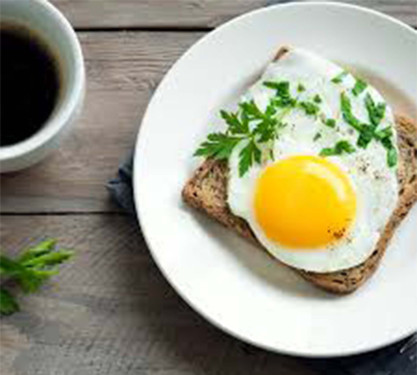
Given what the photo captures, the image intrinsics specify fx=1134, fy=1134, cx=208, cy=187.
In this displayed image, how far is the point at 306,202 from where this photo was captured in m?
1.82

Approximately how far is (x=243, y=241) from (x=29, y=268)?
1.19 feet

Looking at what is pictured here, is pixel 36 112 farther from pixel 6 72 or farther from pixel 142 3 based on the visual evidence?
pixel 142 3

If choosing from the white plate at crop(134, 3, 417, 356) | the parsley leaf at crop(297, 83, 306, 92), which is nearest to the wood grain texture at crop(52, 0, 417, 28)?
the white plate at crop(134, 3, 417, 356)

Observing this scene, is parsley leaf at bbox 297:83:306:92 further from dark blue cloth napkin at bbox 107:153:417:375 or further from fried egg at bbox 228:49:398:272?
dark blue cloth napkin at bbox 107:153:417:375

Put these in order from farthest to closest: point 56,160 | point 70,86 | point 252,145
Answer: point 56,160
point 252,145
point 70,86

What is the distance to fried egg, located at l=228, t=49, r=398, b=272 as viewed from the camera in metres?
1.82

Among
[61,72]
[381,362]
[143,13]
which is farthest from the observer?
[143,13]

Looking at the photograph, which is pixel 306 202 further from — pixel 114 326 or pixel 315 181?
pixel 114 326

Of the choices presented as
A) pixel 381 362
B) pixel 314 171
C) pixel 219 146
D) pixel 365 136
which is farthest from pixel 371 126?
pixel 381 362

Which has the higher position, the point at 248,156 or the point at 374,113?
the point at 374,113

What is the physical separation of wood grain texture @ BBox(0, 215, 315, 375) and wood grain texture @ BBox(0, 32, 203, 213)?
0.20ft

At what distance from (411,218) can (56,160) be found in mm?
619

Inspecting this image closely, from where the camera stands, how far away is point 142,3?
2.00 meters

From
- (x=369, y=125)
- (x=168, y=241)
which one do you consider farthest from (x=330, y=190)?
(x=168, y=241)
